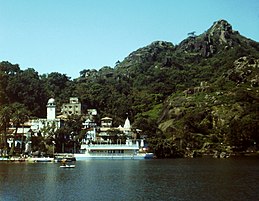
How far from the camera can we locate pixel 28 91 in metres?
171

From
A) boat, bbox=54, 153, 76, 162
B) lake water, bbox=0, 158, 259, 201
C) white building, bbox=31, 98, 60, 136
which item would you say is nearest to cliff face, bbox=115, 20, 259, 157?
boat, bbox=54, 153, 76, 162

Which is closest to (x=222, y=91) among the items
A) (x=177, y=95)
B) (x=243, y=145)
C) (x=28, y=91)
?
(x=177, y=95)

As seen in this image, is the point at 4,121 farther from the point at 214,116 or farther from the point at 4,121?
the point at 214,116

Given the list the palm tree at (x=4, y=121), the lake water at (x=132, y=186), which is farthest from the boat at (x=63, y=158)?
the lake water at (x=132, y=186)

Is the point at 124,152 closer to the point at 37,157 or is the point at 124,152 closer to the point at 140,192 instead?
the point at 37,157

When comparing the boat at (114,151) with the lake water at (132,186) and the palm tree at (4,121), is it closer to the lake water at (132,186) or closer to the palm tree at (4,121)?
the palm tree at (4,121)

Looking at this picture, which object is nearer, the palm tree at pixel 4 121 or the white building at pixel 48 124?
the palm tree at pixel 4 121

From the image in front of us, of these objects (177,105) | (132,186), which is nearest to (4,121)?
(177,105)

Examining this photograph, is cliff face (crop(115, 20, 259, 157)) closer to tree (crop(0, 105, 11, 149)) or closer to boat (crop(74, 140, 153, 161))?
boat (crop(74, 140, 153, 161))

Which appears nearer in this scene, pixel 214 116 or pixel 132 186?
pixel 132 186

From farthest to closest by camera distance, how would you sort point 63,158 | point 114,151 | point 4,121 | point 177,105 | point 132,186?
point 177,105 < point 114,151 < point 4,121 < point 63,158 < point 132,186

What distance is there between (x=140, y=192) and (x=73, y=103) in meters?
121

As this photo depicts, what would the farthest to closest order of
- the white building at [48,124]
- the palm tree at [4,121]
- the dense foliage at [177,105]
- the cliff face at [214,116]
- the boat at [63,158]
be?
the dense foliage at [177,105], the cliff face at [214,116], the white building at [48,124], the palm tree at [4,121], the boat at [63,158]

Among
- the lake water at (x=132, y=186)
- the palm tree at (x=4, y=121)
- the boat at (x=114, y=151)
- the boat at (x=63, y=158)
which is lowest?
the lake water at (x=132, y=186)
